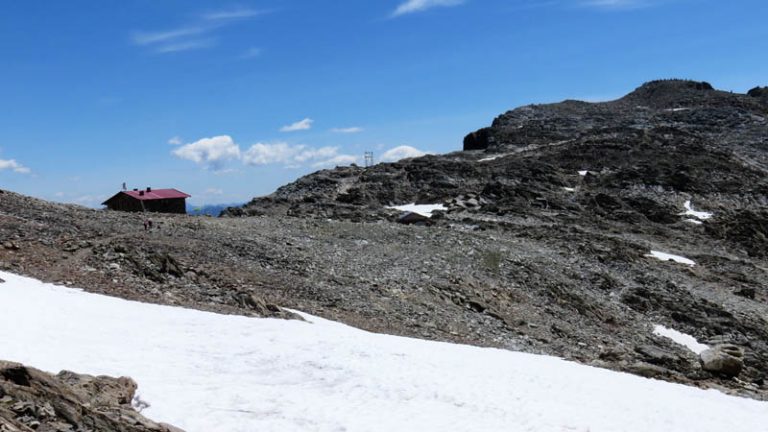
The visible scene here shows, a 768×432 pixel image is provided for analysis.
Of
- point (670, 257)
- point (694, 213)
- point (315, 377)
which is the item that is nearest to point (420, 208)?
point (670, 257)

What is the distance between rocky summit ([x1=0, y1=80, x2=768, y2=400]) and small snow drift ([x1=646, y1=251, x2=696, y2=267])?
23 cm

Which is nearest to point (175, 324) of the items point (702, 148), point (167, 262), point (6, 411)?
point (167, 262)

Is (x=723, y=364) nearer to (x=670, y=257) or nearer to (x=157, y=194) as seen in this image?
(x=670, y=257)

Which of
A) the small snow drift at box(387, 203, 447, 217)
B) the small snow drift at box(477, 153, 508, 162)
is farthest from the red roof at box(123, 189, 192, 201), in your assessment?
the small snow drift at box(477, 153, 508, 162)

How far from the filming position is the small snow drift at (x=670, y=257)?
4897 centimetres

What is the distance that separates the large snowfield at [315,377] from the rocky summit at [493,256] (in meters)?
2.29

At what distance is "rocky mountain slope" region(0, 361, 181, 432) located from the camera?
939 cm

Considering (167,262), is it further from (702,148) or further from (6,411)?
(702,148)

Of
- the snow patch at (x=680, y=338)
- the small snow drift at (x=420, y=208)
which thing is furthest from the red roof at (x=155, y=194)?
the snow patch at (x=680, y=338)

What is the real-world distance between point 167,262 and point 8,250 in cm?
548

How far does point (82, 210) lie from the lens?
33.7m

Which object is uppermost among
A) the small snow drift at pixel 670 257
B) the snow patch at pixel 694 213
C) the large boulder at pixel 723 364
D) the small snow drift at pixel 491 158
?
the small snow drift at pixel 491 158

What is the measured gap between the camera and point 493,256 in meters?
37.8

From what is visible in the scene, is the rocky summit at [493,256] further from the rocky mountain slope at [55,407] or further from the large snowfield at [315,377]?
the rocky mountain slope at [55,407]
